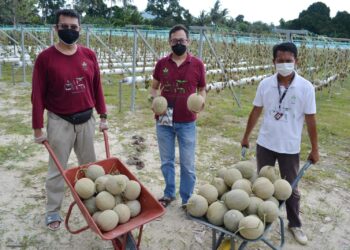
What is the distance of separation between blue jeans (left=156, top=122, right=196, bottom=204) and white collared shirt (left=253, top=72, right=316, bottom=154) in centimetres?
77

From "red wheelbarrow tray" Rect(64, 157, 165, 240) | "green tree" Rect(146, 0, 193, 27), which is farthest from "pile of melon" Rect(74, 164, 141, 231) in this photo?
"green tree" Rect(146, 0, 193, 27)

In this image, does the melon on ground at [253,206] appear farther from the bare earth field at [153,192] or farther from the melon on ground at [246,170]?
the bare earth field at [153,192]

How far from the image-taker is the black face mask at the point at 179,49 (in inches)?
135

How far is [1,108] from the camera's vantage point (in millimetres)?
8156

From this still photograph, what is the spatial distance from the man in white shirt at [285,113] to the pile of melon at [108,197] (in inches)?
51.7

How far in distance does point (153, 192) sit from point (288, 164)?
1883 mm

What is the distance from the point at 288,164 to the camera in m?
3.21

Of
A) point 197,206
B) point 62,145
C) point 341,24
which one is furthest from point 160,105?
point 341,24

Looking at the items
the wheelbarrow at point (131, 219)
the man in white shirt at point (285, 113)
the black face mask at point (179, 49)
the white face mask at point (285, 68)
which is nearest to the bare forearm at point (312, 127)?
the man in white shirt at point (285, 113)

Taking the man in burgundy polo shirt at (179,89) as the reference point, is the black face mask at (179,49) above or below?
above

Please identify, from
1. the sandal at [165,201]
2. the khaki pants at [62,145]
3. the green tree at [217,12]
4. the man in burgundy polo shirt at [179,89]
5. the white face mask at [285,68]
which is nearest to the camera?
the white face mask at [285,68]

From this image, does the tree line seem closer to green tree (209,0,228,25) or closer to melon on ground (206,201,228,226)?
green tree (209,0,228,25)

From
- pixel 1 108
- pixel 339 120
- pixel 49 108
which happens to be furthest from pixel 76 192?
pixel 339 120

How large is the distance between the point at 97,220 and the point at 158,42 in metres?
11.5
